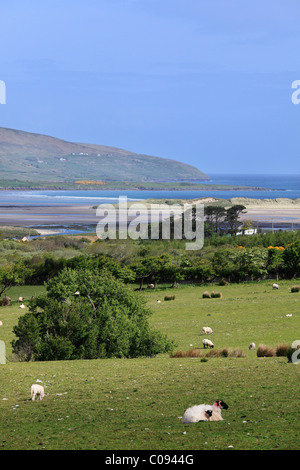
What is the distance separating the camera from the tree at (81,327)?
19.9 m

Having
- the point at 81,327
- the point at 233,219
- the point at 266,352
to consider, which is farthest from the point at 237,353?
the point at 233,219

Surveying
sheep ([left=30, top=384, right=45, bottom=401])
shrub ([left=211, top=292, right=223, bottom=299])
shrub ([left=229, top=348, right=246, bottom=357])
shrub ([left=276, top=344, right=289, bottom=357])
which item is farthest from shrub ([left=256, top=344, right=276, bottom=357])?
shrub ([left=211, top=292, right=223, bottom=299])

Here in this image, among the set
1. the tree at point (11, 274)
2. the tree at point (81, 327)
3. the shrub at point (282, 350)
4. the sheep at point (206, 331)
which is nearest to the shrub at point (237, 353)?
the shrub at point (282, 350)

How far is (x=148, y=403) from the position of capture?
11.7 m

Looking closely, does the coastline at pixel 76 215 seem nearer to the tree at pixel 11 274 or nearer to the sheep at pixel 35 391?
the tree at pixel 11 274

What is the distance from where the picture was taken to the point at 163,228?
91.6m

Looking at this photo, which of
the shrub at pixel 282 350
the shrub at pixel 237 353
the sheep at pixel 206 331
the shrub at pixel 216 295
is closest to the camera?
the shrub at pixel 282 350

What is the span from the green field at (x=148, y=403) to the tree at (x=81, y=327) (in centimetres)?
108

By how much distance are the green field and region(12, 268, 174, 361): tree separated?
1083 mm

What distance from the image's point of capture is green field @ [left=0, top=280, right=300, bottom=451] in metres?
9.09

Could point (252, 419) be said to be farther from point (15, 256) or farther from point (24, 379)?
point (15, 256)

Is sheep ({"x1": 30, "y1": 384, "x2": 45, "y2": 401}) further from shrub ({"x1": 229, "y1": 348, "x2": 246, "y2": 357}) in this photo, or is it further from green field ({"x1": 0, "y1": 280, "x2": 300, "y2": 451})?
shrub ({"x1": 229, "y1": 348, "x2": 246, "y2": 357})

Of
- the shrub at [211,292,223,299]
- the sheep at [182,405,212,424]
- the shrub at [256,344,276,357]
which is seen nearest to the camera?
the sheep at [182,405,212,424]

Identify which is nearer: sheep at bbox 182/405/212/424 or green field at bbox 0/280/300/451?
green field at bbox 0/280/300/451
